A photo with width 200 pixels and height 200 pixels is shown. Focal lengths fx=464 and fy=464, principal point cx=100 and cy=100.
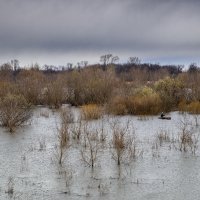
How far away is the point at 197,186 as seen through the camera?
31.2 ft

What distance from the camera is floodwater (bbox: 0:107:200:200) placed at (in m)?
9.08

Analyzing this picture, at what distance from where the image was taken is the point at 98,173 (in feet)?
34.9

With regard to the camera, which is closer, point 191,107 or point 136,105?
point 136,105

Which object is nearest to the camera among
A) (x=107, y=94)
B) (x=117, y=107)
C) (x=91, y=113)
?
(x=91, y=113)

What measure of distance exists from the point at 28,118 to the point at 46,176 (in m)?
9.40

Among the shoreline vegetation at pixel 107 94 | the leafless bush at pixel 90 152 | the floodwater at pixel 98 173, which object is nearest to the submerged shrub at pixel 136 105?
the shoreline vegetation at pixel 107 94

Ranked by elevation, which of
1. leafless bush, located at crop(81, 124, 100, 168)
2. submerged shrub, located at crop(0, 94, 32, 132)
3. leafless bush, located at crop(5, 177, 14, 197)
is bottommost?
leafless bush, located at crop(5, 177, 14, 197)

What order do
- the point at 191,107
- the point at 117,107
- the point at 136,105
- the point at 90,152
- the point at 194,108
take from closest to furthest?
the point at 90,152 < the point at 117,107 < the point at 136,105 < the point at 194,108 < the point at 191,107

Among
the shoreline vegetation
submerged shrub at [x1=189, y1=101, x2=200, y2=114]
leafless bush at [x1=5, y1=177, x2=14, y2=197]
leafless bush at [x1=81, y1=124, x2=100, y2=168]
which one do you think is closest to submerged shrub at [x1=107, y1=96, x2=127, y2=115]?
the shoreline vegetation

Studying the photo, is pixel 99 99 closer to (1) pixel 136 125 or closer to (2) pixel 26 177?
(1) pixel 136 125

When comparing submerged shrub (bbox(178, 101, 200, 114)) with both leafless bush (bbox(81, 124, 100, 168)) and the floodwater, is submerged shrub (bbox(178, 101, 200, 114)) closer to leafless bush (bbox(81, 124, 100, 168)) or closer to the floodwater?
the floodwater

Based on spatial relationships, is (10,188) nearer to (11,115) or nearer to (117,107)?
(11,115)

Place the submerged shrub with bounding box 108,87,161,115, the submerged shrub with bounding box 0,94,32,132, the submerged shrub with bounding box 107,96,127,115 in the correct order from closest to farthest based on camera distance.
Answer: the submerged shrub with bounding box 0,94,32,132, the submerged shrub with bounding box 107,96,127,115, the submerged shrub with bounding box 108,87,161,115

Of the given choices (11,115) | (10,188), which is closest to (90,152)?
(10,188)
